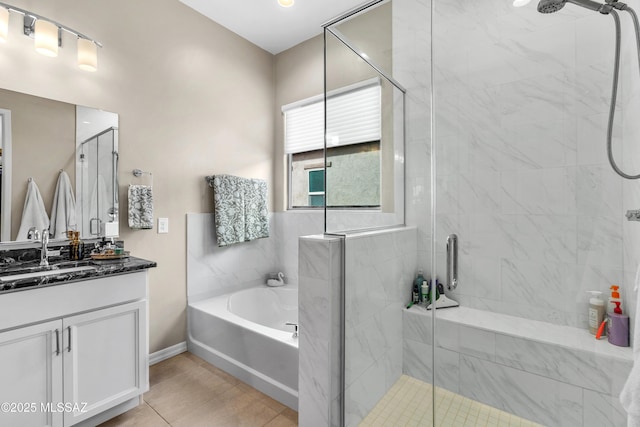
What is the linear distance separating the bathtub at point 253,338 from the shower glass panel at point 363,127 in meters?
0.91

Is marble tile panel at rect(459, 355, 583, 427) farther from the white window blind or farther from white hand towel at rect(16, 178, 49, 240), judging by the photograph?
white hand towel at rect(16, 178, 49, 240)

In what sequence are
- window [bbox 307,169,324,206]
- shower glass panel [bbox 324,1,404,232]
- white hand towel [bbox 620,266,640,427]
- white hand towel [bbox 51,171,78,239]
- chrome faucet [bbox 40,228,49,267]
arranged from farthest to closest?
window [bbox 307,169,324,206] < white hand towel [bbox 51,171,78,239] < chrome faucet [bbox 40,228,49,267] < shower glass panel [bbox 324,1,404,232] < white hand towel [bbox 620,266,640,427]

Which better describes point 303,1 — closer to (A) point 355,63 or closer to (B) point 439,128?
(A) point 355,63

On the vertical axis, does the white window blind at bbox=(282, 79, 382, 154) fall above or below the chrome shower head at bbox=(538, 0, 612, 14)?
below

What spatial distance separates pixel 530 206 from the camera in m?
1.31

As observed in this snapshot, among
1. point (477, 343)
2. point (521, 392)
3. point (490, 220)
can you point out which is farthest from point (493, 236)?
point (521, 392)

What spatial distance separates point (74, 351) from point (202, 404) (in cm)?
77

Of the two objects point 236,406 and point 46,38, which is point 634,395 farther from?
point 46,38

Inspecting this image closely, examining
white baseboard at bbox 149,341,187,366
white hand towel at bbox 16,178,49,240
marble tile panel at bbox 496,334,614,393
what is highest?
white hand towel at bbox 16,178,49,240

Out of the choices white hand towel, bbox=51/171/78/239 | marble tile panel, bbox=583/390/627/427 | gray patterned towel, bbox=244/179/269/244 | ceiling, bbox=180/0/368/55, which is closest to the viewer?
marble tile panel, bbox=583/390/627/427

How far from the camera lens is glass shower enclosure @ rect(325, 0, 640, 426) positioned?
1.17 metres

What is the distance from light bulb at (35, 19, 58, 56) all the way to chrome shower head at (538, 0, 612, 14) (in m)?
2.55

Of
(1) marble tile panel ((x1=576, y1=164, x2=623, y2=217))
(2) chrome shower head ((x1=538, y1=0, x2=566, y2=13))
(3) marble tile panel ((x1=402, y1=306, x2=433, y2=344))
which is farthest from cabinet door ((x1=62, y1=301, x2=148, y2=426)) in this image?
(2) chrome shower head ((x1=538, y1=0, x2=566, y2=13))

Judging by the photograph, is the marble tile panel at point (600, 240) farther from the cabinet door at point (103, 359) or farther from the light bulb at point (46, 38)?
the light bulb at point (46, 38)
